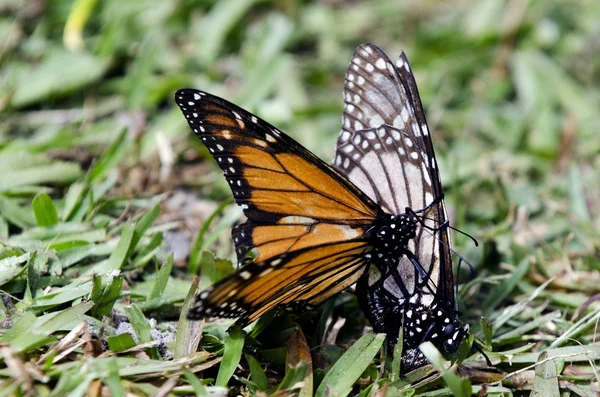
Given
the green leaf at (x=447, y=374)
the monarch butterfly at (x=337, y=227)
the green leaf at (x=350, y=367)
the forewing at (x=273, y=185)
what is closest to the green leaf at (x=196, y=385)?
the monarch butterfly at (x=337, y=227)

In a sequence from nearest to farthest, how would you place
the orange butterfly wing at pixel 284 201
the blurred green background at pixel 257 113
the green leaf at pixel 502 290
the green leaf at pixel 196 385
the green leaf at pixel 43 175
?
the green leaf at pixel 196 385, the orange butterfly wing at pixel 284 201, the blurred green background at pixel 257 113, the green leaf at pixel 502 290, the green leaf at pixel 43 175

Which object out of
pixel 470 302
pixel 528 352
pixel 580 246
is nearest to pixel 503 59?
pixel 580 246

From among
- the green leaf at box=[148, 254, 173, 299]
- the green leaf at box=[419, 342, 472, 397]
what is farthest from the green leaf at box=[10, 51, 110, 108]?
the green leaf at box=[419, 342, 472, 397]

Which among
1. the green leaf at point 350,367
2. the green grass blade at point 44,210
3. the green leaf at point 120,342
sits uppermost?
the green grass blade at point 44,210

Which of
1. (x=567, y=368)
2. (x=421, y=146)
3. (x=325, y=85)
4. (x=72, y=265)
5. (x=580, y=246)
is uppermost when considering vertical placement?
(x=325, y=85)

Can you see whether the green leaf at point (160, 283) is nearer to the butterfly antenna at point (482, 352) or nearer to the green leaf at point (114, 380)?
the green leaf at point (114, 380)

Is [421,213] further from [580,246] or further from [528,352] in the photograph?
[580,246]
